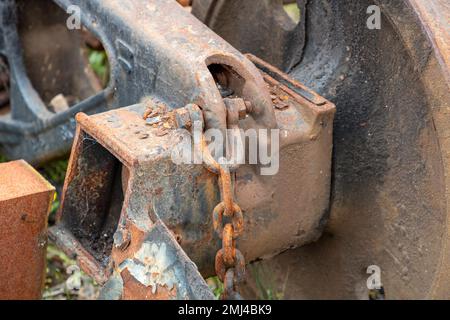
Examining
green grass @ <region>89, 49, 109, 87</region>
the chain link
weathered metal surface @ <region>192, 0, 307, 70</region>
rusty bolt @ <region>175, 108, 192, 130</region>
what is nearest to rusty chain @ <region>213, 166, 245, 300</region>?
the chain link

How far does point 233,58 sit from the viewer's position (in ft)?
7.63

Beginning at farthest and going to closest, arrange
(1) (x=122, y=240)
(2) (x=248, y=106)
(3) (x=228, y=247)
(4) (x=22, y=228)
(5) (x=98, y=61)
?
(5) (x=98, y=61), (4) (x=22, y=228), (2) (x=248, y=106), (1) (x=122, y=240), (3) (x=228, y=247)

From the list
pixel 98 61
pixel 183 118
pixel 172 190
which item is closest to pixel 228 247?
pixel 172 190

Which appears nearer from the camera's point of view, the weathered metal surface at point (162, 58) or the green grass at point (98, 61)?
the weathered metal surface at point (162, 58)

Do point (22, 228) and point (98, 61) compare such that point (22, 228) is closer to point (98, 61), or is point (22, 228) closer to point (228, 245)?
point (228, 245)

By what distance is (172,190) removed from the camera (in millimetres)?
2209

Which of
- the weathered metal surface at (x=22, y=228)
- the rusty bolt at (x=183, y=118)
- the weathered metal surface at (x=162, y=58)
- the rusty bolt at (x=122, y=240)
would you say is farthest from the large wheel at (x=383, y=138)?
the weathered metal surface at (x=22, y=228)

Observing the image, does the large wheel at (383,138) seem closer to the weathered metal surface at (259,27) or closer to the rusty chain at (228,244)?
the weathered metal surface at (259,27)

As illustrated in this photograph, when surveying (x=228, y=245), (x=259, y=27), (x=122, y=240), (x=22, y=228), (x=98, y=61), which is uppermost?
(x=259, y=27)

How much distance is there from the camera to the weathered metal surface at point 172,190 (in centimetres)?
218

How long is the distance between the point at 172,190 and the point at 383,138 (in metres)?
0.70

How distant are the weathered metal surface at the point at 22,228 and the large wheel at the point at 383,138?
0.89 metres

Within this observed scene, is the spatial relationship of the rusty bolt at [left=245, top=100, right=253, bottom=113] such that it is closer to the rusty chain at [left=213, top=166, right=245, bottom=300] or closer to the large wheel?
the rusty chain at [left=213, top=166, right=245, bottom=300]

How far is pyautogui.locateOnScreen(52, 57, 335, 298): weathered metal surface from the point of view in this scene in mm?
2180
